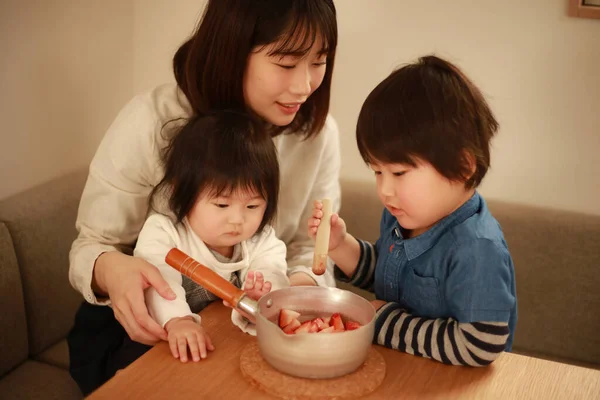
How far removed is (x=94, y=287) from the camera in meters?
1.31

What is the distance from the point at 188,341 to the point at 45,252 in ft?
2.58

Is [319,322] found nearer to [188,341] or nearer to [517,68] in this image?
[188,341]

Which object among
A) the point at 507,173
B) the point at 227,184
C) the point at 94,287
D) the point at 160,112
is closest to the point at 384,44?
the point at 507,173

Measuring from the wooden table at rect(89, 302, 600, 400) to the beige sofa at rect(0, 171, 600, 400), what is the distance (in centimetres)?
65

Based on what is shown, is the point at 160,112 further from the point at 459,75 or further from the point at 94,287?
the point at 459,75

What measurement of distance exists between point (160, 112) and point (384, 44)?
847 millimetres

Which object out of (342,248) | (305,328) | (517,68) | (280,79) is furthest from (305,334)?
(517,68)

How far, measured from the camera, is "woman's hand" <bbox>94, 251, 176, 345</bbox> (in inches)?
43.7

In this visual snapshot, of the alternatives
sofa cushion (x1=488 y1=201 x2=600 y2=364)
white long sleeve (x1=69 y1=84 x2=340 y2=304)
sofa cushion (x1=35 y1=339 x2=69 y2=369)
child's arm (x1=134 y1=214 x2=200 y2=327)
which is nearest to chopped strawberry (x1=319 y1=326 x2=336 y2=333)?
child's arm (x1=134 y1=214 x2=200 y2=327)

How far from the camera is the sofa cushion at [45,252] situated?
1.60 meters

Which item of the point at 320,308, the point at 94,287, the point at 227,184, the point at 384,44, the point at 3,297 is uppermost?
the point at 384,44

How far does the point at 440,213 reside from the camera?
1133 mm

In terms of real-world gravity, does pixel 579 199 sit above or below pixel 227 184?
below

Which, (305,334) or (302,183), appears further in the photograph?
(302,183)
